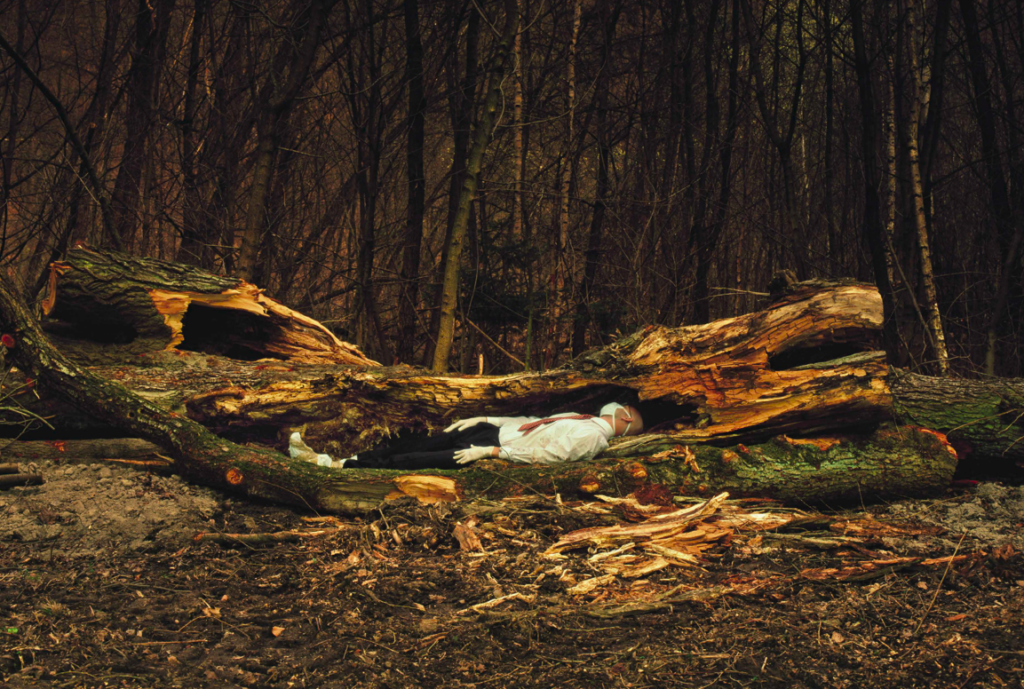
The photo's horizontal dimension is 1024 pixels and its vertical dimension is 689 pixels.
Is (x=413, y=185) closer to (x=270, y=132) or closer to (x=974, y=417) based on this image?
(x=270, y=132)

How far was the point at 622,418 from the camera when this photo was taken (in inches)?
213

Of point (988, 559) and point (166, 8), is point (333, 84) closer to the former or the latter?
point (166, 8)

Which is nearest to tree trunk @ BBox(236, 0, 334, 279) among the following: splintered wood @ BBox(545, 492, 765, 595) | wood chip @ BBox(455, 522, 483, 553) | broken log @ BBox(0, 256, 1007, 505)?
broken log @ BBox(0, 256, 1007, 505)

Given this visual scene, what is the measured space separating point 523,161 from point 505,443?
5630 mm

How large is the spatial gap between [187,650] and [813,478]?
4087mm

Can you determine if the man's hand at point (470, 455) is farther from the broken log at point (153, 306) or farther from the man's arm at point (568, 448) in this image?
the broken log at point (153, 306)

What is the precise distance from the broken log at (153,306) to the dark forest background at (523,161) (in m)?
1.79

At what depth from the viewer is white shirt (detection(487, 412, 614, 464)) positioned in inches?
201

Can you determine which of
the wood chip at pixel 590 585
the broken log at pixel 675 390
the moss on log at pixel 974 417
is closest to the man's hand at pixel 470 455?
the broken log at pixel 675 390

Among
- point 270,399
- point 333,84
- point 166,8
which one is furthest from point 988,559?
point 333,84

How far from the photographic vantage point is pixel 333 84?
1409cm

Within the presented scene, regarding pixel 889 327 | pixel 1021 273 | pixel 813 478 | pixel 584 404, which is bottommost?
pixel 813 478

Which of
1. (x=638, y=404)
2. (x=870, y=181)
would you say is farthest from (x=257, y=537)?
(x=870, y=181)

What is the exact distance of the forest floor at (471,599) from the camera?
270 centimetres
